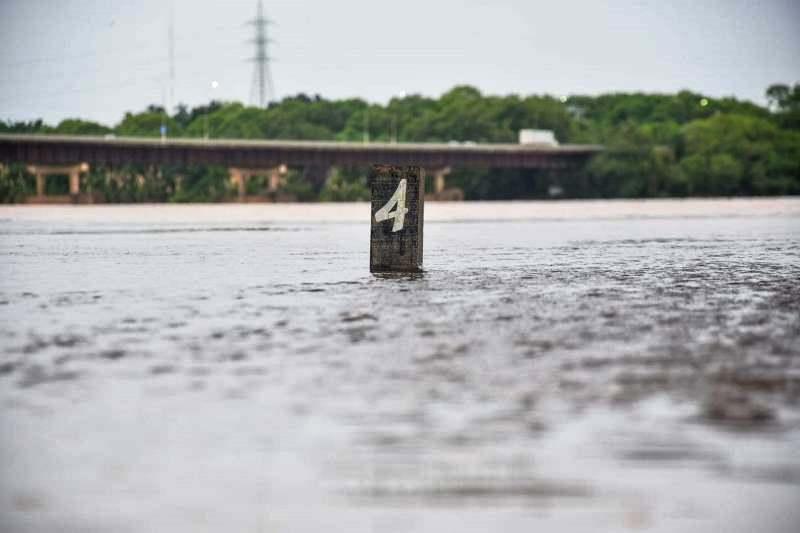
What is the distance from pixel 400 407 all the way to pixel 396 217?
1655 cm

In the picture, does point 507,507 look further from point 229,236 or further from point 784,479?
point 229,236

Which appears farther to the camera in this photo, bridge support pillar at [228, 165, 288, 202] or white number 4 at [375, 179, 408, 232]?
bridge support pillar at [228, 165, 288, 202]

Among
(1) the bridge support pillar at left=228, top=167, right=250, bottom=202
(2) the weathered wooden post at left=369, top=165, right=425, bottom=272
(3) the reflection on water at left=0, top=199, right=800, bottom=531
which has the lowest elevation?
(1) the bridge support pillar at left=228, top=167, right=250, bottom=202

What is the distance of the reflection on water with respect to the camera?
26.6ft

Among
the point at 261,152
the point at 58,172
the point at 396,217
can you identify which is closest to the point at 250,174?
the point at 261,152

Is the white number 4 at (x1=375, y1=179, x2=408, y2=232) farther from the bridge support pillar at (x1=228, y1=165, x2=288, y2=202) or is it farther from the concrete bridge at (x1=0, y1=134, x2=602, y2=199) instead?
the bridge support pillar at (x1=228, y1=165, x2=288, y2=202)

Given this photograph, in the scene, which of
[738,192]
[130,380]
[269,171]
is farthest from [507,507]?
[738,192]

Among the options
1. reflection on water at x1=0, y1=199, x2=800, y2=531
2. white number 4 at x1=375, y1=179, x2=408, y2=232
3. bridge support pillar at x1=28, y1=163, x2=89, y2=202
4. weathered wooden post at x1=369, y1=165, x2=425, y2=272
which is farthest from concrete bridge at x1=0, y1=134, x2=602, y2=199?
reflection on water at x1=0, y1=199, x2=800, y2=531

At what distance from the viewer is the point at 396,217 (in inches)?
1088

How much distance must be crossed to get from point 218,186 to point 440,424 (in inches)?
6430

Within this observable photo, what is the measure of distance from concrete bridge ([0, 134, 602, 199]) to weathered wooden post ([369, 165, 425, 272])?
342 feet

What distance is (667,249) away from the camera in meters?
39.8

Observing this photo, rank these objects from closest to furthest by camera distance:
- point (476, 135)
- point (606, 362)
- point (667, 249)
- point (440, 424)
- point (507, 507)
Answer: point (507, 507), point (440, 424), point (606, 362), point (667, 249), point (476, 135)

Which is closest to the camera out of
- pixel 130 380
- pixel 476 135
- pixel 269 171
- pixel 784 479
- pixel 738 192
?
pixel 784 479
